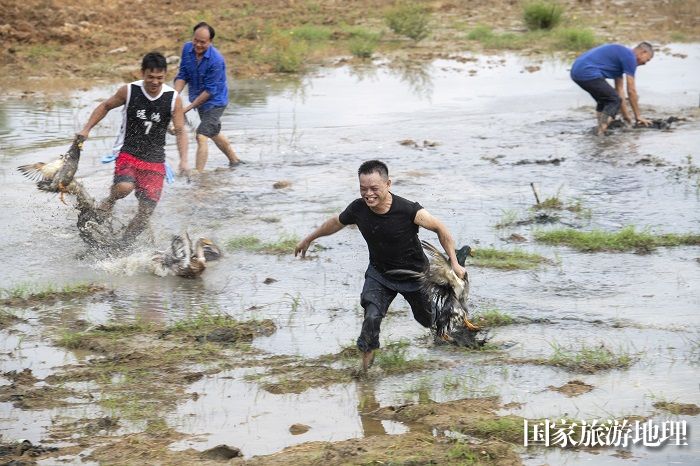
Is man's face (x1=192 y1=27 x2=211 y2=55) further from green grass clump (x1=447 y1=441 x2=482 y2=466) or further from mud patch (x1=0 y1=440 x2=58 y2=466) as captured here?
green grass clump (x1=447 y1=441 x2=482 y2=466)

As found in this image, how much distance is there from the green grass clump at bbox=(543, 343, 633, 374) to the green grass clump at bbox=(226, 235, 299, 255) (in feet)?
10.6

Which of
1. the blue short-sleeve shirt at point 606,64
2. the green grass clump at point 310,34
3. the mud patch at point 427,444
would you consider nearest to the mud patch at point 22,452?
the mud patch at point 427,444

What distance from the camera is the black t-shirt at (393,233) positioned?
6.68m

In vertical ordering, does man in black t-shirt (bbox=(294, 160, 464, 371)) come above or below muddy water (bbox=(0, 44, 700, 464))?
above

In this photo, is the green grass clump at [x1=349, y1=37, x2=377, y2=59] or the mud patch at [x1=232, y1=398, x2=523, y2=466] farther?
the green grass clump at [x1=349, y1=37, x2=377, y2=59]

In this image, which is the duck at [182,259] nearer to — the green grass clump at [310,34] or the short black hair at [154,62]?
the short black hair at [154,62]

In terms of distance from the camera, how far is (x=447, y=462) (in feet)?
17.4

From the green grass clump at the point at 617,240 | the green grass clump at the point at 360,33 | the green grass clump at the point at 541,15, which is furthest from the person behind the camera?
the green grass clump at the point at 541,15

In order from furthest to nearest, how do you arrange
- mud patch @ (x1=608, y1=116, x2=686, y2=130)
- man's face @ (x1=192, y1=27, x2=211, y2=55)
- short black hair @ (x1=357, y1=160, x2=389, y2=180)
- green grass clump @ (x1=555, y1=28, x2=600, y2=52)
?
green grass clump @ (x1=555, y1=28, x2=600, y2=52)
mud patch @ (x1=608, y1=116, x2=686, y2=130)
man's face @ (x1=192, y1=27, x2=211, y2=55)
short black hair @ (x1=357, y1=160, x2=389, y2=180)

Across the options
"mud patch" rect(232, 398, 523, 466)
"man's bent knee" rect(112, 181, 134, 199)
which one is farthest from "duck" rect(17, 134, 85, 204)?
"mud patch" rect(232, 398, 523, 466)

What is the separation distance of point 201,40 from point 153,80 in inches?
114

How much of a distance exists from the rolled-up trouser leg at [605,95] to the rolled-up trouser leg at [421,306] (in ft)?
25.9

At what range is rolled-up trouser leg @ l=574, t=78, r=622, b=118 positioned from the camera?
1402 centimetres

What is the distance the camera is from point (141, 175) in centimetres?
936
